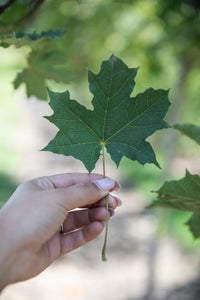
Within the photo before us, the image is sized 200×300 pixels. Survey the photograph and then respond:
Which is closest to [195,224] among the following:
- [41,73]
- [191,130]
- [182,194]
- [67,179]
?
[182,194]

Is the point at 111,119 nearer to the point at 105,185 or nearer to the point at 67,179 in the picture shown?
the point at 105,185

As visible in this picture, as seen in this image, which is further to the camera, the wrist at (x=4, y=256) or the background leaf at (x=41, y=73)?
the background leaf at (x=41, y=73)

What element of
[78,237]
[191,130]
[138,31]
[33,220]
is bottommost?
[78,237]

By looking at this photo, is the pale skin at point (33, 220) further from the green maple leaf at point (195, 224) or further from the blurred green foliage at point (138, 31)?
the blurred green foliage at point (138, 31)

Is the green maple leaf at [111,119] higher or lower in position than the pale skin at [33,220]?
higher

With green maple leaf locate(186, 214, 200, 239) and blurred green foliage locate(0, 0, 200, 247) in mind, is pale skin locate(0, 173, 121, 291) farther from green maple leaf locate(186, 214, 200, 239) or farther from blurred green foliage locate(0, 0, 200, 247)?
blurred green foliage locate(0, 0, 200, 247)

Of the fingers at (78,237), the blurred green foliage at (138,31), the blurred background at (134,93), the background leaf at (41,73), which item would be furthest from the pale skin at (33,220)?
the blurred green foliage at (138,31)

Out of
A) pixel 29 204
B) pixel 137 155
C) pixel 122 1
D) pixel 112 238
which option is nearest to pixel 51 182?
pixel 29 204
